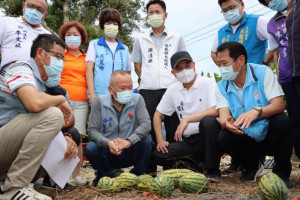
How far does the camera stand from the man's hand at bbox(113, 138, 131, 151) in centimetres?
452

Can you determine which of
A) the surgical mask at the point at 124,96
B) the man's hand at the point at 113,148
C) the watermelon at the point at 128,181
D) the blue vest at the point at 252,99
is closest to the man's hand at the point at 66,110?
the man's hand at the point at 113,148

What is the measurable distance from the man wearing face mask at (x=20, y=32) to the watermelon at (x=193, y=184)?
3000 millimetres

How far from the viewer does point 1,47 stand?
5.20 metres

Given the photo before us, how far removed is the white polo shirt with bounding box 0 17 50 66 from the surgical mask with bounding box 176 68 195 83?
88.9 inches

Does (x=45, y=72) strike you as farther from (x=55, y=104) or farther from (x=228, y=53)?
(x=228, y=53)

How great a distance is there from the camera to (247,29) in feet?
16.9

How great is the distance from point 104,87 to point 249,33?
239cm

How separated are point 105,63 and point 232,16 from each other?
7.02 ft

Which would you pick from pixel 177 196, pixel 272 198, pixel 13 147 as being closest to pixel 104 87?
pixel 13 147

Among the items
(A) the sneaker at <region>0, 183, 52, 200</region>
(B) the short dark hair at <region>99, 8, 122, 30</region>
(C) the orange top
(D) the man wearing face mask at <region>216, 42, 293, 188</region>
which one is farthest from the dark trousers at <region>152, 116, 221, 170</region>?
(B) the short dark hair at <region>99, 8, 122, 30</region>

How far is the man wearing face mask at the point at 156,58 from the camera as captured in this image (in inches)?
222

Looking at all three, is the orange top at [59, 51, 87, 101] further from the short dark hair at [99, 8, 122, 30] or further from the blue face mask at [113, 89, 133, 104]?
the blue face mask at [113, 89, 133, 104]

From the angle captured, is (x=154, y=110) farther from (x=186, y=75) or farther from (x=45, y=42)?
(x=45, y=42)

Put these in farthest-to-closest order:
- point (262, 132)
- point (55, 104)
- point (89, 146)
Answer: point (89, 146) → point (262, 132) → point (55, 104)
